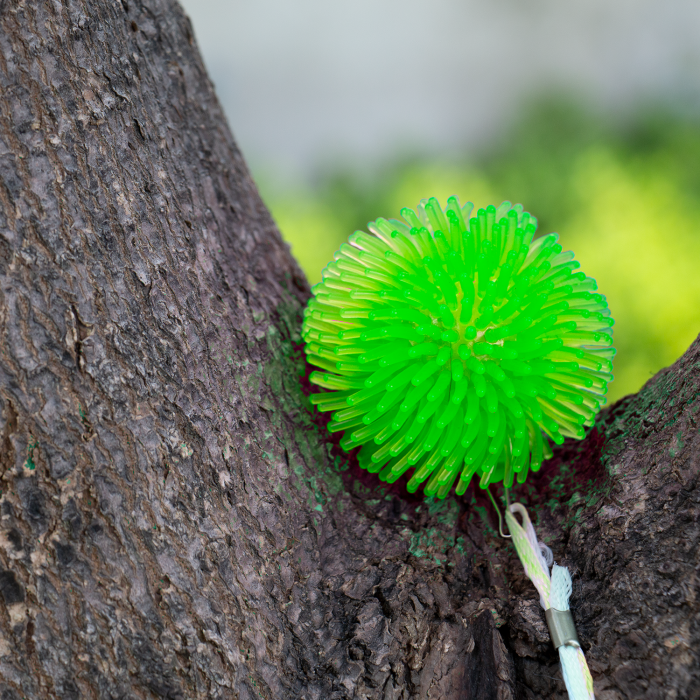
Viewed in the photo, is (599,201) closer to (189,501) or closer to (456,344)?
(456,344)

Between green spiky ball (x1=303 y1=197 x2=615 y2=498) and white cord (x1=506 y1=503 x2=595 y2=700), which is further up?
green spiky ball (x1=303 y1=197 x2=615 y2=498)

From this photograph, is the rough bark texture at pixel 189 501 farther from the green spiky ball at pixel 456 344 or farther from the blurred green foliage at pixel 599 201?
the blurred green foliage at pixel 599 201

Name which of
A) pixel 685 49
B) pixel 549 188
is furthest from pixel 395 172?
pixel 685 49

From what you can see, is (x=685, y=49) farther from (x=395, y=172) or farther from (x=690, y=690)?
(x=690, y=690)

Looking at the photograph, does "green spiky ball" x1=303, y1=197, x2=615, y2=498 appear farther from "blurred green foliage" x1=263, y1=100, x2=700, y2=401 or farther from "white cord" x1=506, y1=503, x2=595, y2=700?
"blurred green foliage" x1=263, y1=100, x2=700, y2=401

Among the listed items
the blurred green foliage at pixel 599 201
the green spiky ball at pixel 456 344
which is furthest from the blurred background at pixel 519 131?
the green spiky ball at pixel 456 344

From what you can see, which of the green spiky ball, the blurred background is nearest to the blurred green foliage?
the blurred background
